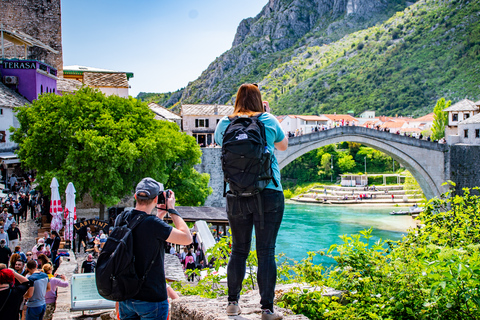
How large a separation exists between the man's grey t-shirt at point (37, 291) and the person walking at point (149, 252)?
8.68 feet

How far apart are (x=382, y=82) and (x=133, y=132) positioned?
75.8 metres

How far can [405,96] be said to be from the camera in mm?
80625

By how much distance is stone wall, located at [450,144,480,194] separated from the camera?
2977cm

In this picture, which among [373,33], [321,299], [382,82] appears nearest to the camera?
[321,299]

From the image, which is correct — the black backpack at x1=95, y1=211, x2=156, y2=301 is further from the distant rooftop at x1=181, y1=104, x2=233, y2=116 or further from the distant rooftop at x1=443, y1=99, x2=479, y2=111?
the distant rooftop at x1=443, y1=99, x2=479, y2=111

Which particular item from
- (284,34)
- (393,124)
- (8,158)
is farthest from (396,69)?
(8,158)

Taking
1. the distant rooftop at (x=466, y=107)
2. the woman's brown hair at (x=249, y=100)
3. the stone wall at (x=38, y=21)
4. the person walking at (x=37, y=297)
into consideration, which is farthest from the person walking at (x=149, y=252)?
the distant rooftop at (x=466, y=107)

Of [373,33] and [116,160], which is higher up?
[373,33]

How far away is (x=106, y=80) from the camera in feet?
102

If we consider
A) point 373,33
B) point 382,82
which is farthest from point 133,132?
point 373,33

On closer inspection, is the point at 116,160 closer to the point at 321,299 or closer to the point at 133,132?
Answer: the point at 133,132

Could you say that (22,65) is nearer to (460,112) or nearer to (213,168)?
(213,168)

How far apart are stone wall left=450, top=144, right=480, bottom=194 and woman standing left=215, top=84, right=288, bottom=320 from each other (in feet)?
97.1

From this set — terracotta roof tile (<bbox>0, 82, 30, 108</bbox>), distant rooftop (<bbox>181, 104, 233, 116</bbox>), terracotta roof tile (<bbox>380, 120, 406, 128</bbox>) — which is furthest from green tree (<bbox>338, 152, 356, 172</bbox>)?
terracotta roof tile (<bbox>0, 82, 30, 108</bbox>)
